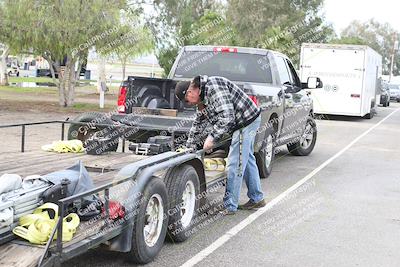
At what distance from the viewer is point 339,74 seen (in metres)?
23.5

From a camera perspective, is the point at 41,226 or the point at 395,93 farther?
the point at 395,93

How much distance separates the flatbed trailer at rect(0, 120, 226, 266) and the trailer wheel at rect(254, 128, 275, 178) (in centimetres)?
211

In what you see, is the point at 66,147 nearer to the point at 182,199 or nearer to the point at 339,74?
the point at 182,199

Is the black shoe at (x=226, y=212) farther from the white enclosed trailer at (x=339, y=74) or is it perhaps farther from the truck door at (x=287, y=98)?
the white enclosed trailer at (x=339, y=74)

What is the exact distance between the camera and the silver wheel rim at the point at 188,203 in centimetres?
599

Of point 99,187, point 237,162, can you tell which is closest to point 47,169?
point 99,187

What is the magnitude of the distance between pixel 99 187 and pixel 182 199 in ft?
Result: 5.27

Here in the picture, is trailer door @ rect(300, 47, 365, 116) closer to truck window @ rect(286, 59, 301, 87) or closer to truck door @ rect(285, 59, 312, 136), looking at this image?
truck door @ rect(285, 59, 312, 136)

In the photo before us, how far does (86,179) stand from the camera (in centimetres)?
489

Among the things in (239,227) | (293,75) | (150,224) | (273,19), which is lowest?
(239,227)

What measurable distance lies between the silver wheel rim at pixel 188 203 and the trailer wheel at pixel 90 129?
2.01 m

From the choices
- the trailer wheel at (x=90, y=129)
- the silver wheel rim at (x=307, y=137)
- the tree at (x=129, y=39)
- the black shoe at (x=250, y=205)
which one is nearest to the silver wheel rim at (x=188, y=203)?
the black shoe at (x=250, y=205)

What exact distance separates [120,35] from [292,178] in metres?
13.0

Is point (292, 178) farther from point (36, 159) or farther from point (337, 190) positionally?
point (36, 159)
